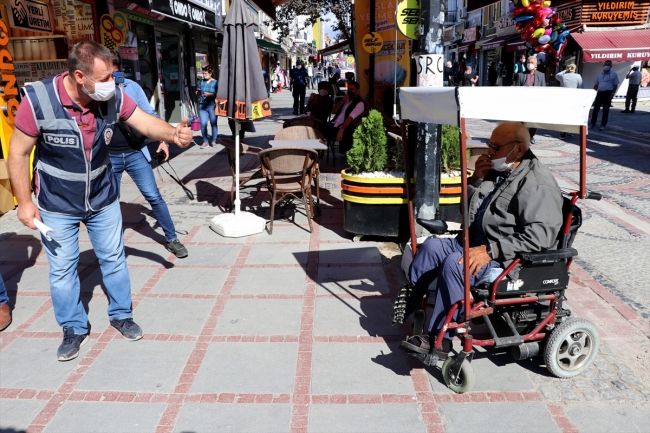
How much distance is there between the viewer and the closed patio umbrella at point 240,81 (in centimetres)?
580

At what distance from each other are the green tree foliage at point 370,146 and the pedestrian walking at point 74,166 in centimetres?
243

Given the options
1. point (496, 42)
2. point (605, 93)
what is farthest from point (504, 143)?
point (496, 42)

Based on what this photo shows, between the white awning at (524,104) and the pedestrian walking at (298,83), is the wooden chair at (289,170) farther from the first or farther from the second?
the pedestrian walking at (298,83)

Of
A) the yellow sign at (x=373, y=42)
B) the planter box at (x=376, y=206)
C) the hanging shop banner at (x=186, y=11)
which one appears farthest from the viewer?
the hanging shop banner at (x=186, y=11)

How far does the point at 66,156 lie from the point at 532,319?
293cm

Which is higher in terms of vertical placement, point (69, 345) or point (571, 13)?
point (571, 13)

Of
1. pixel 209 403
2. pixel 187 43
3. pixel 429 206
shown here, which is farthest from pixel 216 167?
pixel 187 43

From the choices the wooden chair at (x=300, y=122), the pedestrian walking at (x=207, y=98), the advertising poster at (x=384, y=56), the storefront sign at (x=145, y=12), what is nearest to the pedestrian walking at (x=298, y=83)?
the storefront sign at (x=145, y=12)

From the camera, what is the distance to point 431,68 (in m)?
4.71

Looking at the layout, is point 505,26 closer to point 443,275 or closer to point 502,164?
point 502,164

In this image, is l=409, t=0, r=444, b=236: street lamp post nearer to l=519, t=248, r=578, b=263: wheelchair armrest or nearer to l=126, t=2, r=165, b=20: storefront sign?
l=519, t=248, r=578, b=263: wheelchair armrest

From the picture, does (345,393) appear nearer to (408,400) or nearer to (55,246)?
(408,400)

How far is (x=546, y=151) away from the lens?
37.6 feet

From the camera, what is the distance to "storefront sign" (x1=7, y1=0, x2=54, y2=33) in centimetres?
681
